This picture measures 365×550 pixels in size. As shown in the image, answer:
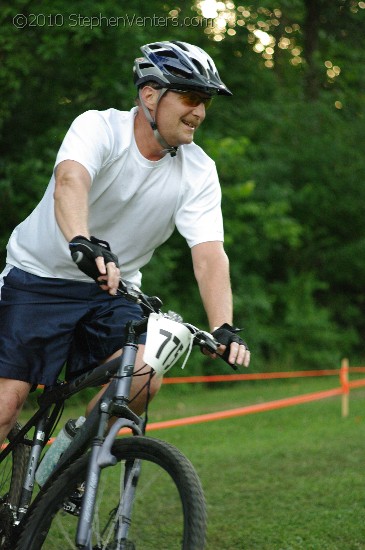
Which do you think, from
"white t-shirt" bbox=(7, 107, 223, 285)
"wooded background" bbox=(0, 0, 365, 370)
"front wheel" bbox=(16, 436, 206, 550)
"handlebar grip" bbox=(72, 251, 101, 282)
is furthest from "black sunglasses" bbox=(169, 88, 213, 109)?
"wooded background" bbox=(0, 0, 365, 370)

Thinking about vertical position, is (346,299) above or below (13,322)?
above

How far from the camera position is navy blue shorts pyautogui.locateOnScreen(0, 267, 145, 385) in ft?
12.3

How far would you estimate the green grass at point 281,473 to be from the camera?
5.21 meters

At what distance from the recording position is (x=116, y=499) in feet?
10.7

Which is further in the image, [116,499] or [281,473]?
[281,473]

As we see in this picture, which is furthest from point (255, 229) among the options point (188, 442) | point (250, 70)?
point (188, 442)

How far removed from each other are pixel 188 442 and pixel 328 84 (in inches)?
696

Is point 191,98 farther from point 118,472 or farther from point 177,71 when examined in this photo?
point 118,472

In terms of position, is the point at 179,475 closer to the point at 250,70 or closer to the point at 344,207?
the point at 250,70

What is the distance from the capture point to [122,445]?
10.5 ft

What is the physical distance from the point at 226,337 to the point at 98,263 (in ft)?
1.78

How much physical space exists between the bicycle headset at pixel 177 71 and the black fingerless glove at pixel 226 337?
0.77 m

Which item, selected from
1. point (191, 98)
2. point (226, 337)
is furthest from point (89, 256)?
point (191, 98)

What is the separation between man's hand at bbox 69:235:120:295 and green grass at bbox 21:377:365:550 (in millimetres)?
2328
